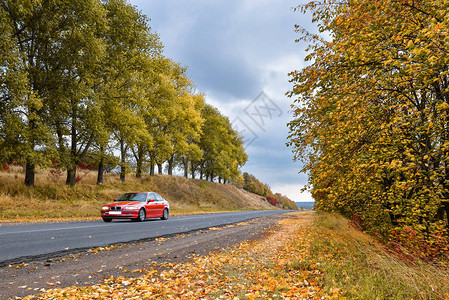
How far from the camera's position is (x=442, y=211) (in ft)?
25.4

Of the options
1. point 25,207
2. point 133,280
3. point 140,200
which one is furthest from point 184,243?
point 25,207

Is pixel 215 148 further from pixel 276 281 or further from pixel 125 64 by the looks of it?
pixel 276 281

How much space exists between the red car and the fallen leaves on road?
27.8 feet

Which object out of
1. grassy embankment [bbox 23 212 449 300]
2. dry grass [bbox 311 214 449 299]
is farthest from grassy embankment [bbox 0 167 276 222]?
dry grass [bbox 311 214 449 299]

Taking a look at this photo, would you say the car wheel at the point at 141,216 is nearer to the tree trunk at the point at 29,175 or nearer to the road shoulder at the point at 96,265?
the road shoulder at the point at 96,265

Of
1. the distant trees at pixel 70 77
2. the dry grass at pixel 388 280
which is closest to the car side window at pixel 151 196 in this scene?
the distant trees at pixel 70 77

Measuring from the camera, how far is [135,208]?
14508 millimetres

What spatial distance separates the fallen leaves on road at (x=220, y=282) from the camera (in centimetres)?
425

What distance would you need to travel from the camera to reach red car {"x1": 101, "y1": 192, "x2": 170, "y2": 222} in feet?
45.9

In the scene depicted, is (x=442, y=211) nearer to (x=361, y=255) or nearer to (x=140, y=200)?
(x=361, y=255)

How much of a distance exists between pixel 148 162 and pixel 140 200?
41.7 feet

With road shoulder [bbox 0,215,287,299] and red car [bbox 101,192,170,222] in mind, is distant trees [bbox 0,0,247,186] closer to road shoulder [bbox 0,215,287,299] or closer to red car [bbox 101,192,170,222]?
red car [bbox 101,192,170,222]

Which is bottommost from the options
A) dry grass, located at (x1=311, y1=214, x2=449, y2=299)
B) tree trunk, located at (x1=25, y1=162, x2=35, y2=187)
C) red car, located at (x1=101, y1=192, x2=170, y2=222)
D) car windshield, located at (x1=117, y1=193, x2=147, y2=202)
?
dry grass, located at (x1=311, y1=214, x2=449, y2=299)

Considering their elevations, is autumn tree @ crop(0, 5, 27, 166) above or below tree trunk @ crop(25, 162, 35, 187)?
above
